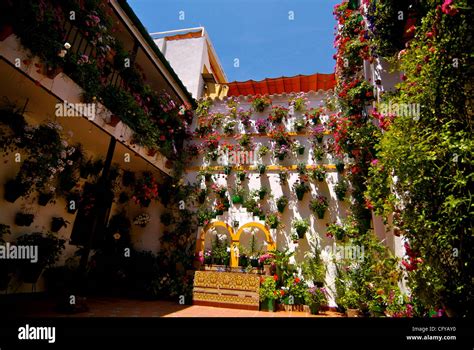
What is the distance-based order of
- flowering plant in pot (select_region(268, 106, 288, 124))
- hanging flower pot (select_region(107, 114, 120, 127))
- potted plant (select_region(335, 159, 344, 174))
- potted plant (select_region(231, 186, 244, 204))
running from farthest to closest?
flowering plant in pot (select_region(268, 106, 288, 124)) → potted plant (select_region(231, 186, 244, 204)) → potted plant (select_region(335, 159, 344, 174)) → hanging flower pot (select_region(107, 114, 120, 127))

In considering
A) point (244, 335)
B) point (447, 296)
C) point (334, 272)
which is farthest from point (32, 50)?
point (334, 272)

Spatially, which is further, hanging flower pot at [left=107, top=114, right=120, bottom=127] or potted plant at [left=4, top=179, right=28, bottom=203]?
hanging flower pot at [left=107, top=114, right=120, bottom=127]

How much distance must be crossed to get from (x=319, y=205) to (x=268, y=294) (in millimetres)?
2922

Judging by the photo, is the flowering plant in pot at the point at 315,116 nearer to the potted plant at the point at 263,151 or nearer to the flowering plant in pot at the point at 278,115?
the flowering plant in pot at the point at 278,115

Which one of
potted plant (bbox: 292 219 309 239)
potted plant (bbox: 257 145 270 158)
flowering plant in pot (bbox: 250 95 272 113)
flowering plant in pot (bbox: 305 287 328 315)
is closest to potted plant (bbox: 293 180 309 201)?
potted plant (bbox: 292 219 309 239)

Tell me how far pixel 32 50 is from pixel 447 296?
641 centimetres

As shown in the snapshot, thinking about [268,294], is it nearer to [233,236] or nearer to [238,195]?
[233,236]

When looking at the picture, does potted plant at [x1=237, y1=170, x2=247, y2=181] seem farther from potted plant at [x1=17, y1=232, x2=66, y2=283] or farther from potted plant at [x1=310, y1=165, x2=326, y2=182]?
potted plant at [x1=17, y1=232, x2=66, y2=283]

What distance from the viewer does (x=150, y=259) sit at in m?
8.45

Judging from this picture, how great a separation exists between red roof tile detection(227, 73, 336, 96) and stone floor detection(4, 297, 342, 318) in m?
7.96

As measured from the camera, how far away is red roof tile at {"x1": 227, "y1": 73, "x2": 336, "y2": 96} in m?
10.5

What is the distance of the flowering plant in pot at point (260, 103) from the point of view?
9.89 metres

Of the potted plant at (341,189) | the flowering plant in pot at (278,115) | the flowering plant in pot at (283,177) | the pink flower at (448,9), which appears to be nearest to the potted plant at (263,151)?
the flowering plant in pot at (283,177)

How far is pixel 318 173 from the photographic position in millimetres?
8555
